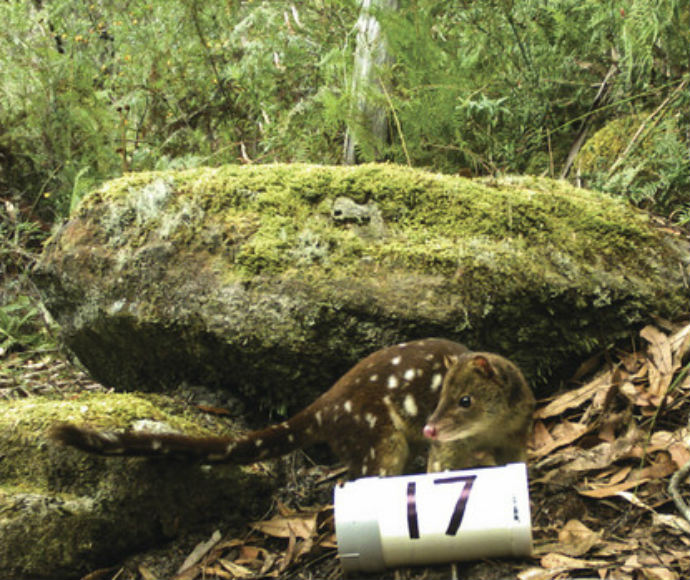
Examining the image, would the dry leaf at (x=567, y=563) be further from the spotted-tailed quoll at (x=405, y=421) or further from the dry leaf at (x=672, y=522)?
the spotted-tailed quoll at (x=405, y=421)

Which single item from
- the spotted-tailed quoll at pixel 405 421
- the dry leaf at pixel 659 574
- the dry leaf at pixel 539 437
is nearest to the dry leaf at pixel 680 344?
the dry leaf at pixel 539 437

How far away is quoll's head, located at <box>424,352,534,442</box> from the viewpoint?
9.84 ft

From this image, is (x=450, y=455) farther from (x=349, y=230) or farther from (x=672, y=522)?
(x=349, y=230)

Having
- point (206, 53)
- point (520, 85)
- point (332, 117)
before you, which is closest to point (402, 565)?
point (332, 117)

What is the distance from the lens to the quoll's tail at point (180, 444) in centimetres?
278

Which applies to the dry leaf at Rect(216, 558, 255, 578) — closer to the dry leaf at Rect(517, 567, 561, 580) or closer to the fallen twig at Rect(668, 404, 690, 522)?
the dry leaf at Rect(517, 567, 561, 580)

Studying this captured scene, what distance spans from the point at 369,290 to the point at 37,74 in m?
4.62

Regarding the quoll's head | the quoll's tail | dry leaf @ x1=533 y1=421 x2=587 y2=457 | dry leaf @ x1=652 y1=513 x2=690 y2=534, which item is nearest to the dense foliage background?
dry leaf @ x1=533 y1=421 x2=587 y2=457

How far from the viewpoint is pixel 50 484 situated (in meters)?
3.11

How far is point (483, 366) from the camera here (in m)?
2.97

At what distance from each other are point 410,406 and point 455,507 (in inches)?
31.0

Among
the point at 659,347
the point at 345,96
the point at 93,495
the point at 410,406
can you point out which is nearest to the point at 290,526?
the point at 410,406

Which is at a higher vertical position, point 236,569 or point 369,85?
point 369,85

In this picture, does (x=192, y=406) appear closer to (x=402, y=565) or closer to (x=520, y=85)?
(x=402, y=565)
